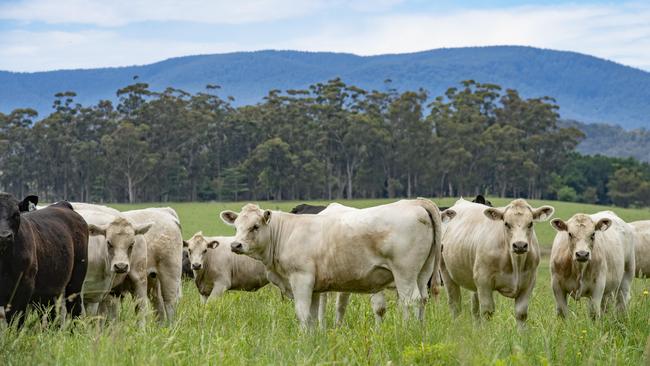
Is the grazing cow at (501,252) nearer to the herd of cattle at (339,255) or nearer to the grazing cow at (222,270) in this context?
the herd of cattle at (339,255)

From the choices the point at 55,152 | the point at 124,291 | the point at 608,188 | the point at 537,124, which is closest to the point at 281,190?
the point at 55,152

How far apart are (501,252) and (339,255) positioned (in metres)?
2.04

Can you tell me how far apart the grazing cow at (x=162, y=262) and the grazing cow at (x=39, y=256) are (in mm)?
1461

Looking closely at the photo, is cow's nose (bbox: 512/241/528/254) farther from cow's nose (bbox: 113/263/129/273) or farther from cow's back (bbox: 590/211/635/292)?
cow's nose (bbox: 113/263/129/273)

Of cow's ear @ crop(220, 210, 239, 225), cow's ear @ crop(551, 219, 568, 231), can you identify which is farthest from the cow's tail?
cow's ear @ crop(220, 210, 239, 225)

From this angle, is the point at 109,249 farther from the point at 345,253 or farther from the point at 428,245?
the point at 428,245

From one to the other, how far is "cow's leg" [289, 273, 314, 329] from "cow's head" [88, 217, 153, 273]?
6.83ft

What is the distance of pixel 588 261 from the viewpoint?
38.2 ft

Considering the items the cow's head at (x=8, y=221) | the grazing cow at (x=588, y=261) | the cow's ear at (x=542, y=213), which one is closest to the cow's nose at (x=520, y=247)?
the cow's ear at (x=542, y=213)

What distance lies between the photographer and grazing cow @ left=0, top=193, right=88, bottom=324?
9.20 m

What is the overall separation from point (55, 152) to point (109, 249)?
287ft

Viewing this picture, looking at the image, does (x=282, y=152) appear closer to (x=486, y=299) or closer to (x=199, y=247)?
(x=199, y=247)

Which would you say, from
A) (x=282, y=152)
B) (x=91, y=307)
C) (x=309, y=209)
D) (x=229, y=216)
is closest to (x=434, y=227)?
(x=229, y=216)

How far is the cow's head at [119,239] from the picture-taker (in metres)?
10.9
